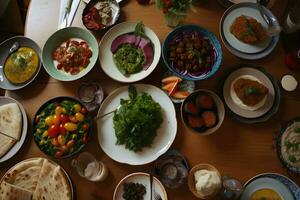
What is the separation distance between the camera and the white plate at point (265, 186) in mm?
1804

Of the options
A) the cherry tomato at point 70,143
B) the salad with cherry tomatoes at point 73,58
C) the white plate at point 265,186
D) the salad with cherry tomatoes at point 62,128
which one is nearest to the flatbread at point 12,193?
the salad with cherry tomatoes at point 62,128

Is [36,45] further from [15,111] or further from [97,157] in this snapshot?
[97,157]

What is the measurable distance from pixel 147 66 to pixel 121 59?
186 mm

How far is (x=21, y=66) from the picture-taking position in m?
2.16

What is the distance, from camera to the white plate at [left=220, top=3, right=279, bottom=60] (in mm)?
2037

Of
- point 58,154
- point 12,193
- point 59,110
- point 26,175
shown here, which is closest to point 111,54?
point 59,110

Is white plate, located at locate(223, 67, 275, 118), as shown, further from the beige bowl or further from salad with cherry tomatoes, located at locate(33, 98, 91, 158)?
salad with cherry tomatoes, located at locate(33, 98, 91, 158)

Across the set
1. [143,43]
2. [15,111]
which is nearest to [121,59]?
[143,43]

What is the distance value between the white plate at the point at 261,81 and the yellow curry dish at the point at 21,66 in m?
1.32

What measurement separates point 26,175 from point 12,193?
13cm

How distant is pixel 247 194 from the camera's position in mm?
1815

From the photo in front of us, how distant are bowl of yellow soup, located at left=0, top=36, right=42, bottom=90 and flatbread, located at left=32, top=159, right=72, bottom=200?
612 mm

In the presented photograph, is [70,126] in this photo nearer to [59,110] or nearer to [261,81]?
[59,110]

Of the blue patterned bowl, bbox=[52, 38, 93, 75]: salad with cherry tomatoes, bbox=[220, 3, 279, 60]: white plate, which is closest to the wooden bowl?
the blue patterned bowl
